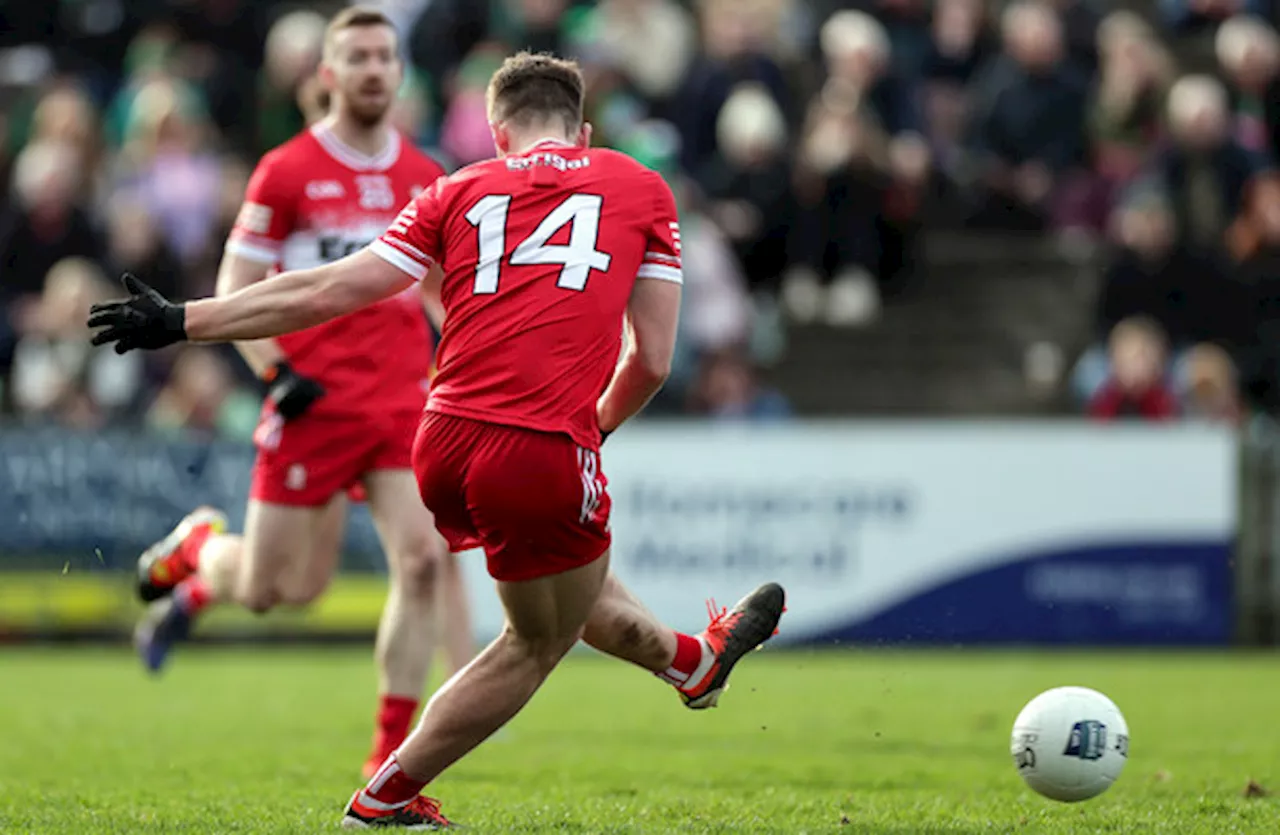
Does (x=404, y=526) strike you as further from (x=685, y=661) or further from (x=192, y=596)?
(x=192, y=596)

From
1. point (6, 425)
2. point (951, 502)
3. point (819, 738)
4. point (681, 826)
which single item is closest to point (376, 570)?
point (6, 425)

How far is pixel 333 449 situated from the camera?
9172 mm

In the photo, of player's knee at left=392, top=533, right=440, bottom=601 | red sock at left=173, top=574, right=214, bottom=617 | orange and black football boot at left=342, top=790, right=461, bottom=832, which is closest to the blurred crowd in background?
red sock at left=173, top=574, right=214, bottom=617

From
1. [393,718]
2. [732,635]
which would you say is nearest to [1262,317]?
[393,718]

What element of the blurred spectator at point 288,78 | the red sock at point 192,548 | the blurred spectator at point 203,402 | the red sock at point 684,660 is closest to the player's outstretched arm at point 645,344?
the red sock at point 684,660

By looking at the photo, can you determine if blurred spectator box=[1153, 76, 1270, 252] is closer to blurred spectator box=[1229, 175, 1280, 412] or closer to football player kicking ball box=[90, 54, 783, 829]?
blurred spectator box=[1229, 175, 1280, 412]

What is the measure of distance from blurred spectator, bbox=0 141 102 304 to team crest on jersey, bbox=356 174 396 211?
9.38 m

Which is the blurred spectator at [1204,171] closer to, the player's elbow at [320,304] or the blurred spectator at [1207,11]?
the blurred spectator at [1207,11]

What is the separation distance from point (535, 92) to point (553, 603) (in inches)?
64.3

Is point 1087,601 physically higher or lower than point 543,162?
lower

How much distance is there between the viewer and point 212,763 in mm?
9281

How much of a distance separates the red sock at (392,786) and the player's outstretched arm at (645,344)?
4.39ft

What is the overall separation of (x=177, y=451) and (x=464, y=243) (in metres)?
10.1

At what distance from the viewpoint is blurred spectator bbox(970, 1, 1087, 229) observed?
1923 centimetres
